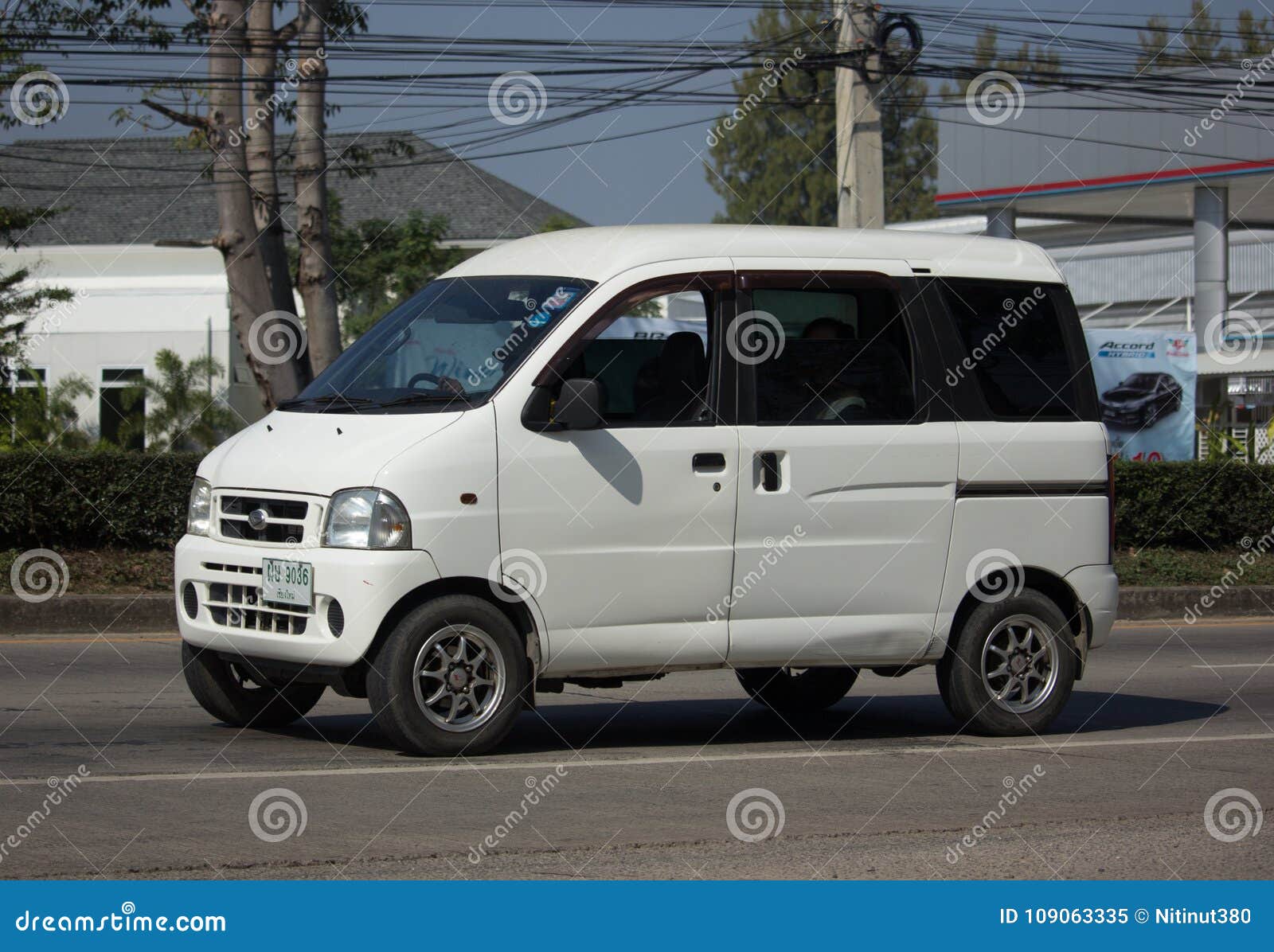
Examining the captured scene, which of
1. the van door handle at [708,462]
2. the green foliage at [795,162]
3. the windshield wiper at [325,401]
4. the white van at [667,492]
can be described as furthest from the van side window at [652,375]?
the green foliage at [795,162]

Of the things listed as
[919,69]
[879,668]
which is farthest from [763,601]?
[919,69]

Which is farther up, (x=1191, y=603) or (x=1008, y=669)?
(x=1008, y=669)

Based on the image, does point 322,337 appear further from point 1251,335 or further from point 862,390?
point 1251,335

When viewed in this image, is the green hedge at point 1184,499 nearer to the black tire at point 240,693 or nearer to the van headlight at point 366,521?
the black tire at point 240,693

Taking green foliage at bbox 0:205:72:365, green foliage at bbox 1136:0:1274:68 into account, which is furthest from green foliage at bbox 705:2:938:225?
green foliage at bbox 0:205:72:365

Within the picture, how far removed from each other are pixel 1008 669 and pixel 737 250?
252 centimetres

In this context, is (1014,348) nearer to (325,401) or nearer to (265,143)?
(325,401)

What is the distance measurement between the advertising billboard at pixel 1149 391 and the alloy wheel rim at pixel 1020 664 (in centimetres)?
1657

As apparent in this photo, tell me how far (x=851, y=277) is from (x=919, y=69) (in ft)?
43.8

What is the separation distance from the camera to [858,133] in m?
18.1

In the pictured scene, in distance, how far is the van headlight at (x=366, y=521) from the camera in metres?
6.94

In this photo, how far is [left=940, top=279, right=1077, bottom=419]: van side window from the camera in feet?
27.6

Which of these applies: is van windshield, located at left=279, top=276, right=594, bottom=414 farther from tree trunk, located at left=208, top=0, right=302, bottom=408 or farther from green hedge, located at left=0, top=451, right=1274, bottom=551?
tree trunk, located at left=208, top=0, right=302, bottom=408

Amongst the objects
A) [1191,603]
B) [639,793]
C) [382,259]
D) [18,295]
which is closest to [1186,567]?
[1191,603]
